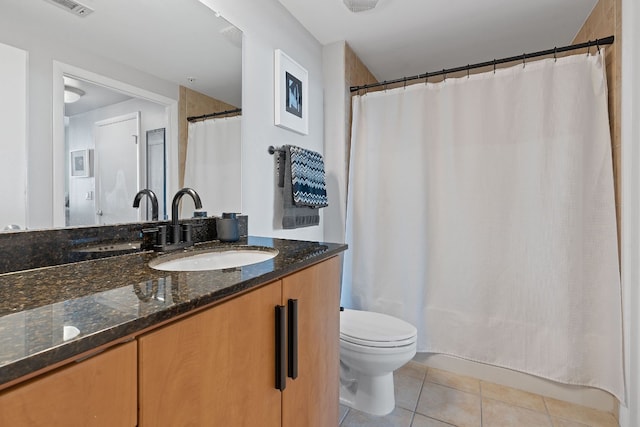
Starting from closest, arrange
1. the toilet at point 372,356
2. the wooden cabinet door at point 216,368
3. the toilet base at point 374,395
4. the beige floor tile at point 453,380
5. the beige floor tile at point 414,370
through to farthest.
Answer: the wooden cabinet door at point 216,368 < the toilet at point 372,356 < the toilet base at point 374,395 < the beige floor tile at point 453,380 < the beige floor tile at point 414,370

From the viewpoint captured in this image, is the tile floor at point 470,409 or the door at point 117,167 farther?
the tile floor at point 470,409

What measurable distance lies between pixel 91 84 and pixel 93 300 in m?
0.72

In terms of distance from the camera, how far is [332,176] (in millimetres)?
2291

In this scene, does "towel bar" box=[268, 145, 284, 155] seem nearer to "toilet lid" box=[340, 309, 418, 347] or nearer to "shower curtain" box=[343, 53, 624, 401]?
"shower curtain" box=[343, 53, 624, 401]

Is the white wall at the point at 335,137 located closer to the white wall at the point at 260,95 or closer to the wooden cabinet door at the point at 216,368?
the white wall at the point at 260,95

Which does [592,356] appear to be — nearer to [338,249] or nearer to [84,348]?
[338,249]

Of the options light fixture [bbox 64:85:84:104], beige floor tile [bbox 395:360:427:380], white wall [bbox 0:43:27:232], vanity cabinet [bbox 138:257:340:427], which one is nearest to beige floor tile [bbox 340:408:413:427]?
beige floor tile [bbox 395:360:427:380]

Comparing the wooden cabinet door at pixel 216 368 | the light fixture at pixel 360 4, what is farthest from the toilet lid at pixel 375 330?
the light fixture at pixel 360 4

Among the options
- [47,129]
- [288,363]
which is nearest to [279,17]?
[47,129]

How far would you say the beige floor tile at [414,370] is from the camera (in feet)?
6.45

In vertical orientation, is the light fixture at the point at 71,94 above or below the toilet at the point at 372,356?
above

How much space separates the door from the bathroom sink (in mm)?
212

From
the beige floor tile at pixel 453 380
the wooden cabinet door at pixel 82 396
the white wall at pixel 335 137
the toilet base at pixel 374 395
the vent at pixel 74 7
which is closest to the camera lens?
the wooden cabinet door at pixel 82 396

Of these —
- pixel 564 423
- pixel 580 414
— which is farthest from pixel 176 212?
pixel 580 414
